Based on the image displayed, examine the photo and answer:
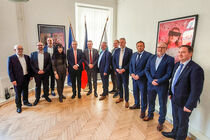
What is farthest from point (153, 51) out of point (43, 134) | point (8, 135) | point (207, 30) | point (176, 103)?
point (8, 135)

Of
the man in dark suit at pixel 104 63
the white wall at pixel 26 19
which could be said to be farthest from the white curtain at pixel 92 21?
the man in dark suit at pixel 104 63

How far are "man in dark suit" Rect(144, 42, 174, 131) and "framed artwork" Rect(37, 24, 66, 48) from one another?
326 cm

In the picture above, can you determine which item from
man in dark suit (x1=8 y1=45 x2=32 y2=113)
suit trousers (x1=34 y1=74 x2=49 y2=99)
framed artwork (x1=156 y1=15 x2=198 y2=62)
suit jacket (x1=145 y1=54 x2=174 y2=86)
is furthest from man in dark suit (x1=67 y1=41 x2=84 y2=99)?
framed artwork (x1=156 y1=15 x2=198 y2=62)

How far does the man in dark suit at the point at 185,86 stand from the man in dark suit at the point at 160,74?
232 mm

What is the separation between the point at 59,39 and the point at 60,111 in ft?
8.39

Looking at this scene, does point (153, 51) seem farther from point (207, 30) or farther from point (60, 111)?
point (60, 111)

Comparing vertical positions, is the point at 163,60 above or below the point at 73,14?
below

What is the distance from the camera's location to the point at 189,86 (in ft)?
5.95

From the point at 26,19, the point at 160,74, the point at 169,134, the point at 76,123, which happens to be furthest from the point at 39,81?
the point at 169,134

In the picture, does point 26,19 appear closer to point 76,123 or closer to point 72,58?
point 72,58

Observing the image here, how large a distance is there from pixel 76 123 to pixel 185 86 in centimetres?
214

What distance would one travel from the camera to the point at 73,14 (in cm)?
445

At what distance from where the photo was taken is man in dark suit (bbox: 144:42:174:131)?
221cm

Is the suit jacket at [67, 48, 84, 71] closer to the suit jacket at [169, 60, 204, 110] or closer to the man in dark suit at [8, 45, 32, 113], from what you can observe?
the man in dark suit at [8, 45, 32, 113]
